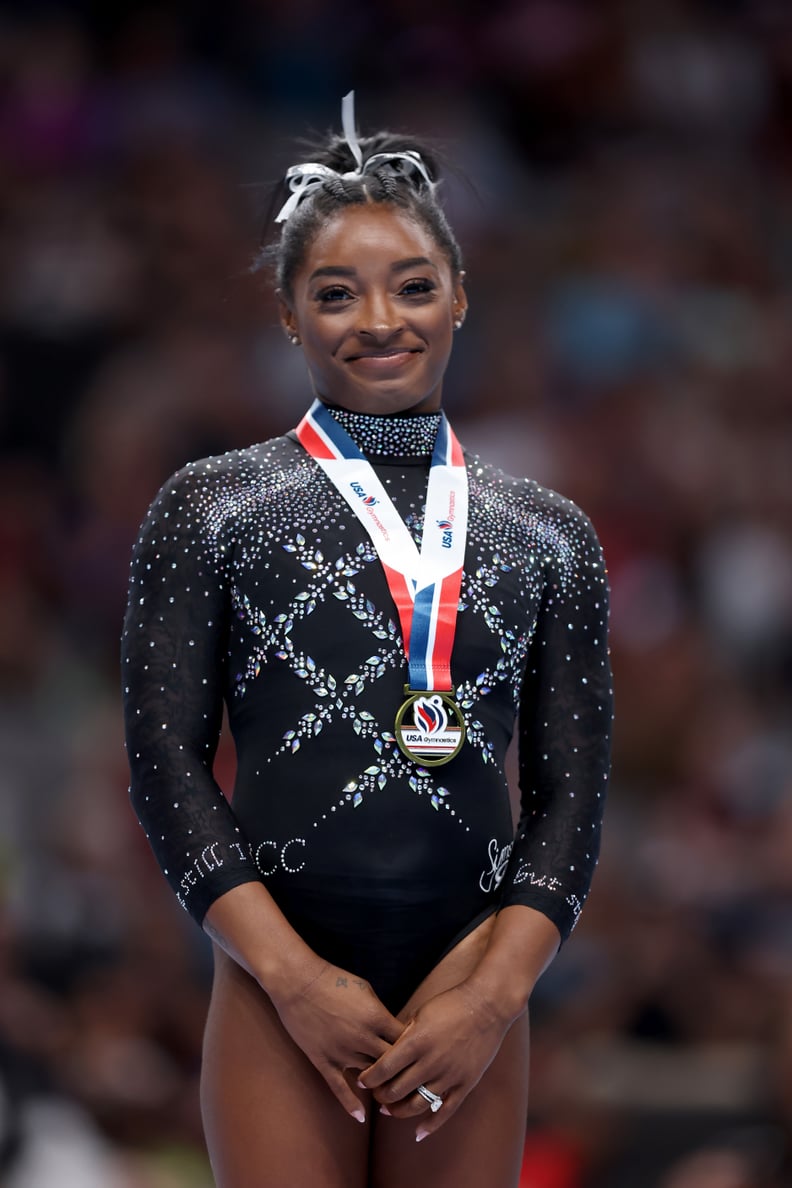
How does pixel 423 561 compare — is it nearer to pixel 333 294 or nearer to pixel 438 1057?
pixel 333 294

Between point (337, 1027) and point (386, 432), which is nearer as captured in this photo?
point (337, 1027)

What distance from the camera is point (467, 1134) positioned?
205cm

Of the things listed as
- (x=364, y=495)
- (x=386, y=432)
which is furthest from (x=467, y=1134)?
(x=386, y=432)

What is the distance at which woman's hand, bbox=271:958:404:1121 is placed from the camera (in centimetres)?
196

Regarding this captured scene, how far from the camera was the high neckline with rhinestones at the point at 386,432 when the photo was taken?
2285 millimetres

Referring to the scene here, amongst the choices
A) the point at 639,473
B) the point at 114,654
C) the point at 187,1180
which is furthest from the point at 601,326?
the point at 187,1180

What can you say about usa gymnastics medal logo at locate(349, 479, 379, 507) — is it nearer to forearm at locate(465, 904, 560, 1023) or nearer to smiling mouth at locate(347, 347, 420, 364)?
smiling mouth at locate(347, 347, 420, 364)

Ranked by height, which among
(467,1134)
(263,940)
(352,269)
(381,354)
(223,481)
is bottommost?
(467,1134)

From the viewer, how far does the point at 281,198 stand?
2.44 meters

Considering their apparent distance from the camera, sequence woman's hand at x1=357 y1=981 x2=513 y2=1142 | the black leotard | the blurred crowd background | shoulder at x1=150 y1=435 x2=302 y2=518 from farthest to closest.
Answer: the blurred crowd background, shoulder at x1=150 y1=435 x2=302 y2=518, the black leotard, woman's hand at x1=357 y1=981 x2=513 y2=1142

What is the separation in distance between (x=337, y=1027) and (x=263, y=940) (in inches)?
5.3

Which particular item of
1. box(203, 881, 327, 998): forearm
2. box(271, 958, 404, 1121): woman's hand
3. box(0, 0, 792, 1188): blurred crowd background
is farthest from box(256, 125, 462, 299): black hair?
box(0, 0, 792, 1188): blurred crowd background

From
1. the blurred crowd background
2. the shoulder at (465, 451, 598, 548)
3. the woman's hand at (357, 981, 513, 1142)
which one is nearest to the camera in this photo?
the woman's hand at (357, 981, 513, 1142)

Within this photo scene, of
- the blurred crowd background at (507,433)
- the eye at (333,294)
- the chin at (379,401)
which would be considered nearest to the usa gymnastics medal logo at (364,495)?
the chin at (379,401)
